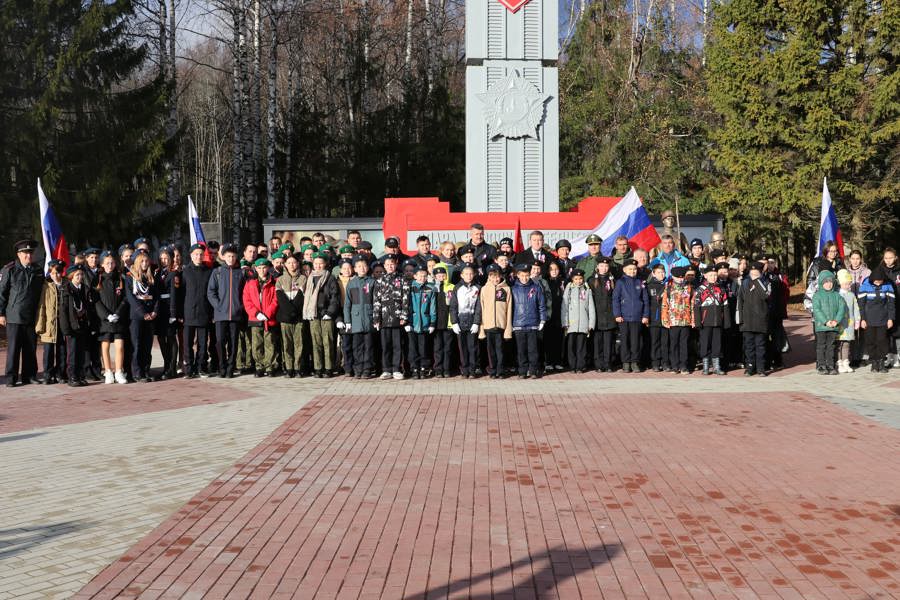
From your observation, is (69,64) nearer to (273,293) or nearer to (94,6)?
(94,6)

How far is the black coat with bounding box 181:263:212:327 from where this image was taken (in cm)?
1309

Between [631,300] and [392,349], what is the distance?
11.9ft

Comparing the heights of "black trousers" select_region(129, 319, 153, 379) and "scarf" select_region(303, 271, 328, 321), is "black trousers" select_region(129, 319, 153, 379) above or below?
below

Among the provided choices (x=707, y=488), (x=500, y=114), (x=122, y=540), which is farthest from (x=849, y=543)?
(x=500, y=114)

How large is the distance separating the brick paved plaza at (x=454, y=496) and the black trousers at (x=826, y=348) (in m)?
1.87

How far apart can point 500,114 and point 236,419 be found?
489 inches

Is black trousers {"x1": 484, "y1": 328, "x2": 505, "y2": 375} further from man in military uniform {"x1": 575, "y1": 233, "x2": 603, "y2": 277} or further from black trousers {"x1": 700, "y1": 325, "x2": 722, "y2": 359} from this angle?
black trousers {"x1": 700, "y1": 325, "x2": 722, "y2": 359}

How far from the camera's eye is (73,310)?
12.5 metres

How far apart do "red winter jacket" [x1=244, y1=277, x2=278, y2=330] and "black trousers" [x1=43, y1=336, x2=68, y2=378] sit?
268 centimetres

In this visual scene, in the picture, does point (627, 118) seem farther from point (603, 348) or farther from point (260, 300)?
point (260, 300)

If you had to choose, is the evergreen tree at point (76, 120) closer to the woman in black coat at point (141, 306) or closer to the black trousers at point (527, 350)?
the woman in black coat at point (141, 306)

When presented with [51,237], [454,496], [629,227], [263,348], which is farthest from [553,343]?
[51,237]

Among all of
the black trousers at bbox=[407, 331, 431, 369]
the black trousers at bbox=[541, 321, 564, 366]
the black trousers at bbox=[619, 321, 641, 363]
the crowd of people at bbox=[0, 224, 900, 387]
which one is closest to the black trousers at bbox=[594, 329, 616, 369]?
the crowd of people at bbox=[0, 224, 900, 387]

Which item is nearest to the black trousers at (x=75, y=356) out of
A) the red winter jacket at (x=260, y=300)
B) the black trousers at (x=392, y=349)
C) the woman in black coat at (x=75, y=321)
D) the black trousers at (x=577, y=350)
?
the woman in black coat at (x=75, y=321)
